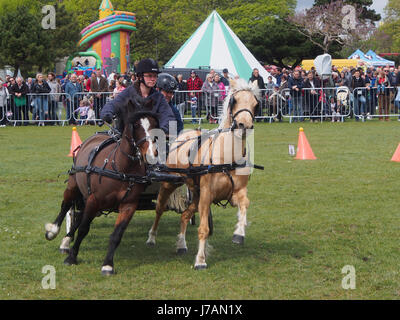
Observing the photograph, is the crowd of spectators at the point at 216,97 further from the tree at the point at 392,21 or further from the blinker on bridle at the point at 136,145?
the tree at the point at 392,21

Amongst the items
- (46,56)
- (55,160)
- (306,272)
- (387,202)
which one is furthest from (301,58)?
(306,272)

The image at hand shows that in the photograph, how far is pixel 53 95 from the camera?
26.3m

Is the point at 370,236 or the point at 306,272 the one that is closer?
the point at 306,272

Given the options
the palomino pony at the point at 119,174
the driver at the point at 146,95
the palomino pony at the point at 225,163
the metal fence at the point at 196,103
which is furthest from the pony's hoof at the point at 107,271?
the metal fence at the point at 196,103

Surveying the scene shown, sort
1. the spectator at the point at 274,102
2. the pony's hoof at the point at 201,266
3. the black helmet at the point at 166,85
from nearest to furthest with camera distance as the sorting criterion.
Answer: the pony's hoof at the point at 201,266 < the black helmet at the point at 166,85 < the spectator at the point at 274,102

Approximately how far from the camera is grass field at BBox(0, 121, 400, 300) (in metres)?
6.43

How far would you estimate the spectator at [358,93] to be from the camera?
84.2 feet

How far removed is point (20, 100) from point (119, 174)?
20345 millimetres

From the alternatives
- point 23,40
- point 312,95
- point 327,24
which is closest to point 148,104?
point 312,95

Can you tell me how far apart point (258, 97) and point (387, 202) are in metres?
4.33

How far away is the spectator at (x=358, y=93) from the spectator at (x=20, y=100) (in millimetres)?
13627

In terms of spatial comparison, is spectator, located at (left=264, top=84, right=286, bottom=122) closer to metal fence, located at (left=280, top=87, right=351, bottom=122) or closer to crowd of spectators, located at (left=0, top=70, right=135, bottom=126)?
metal fence, located at (left=280, top=87, right=351, bottom=122)
